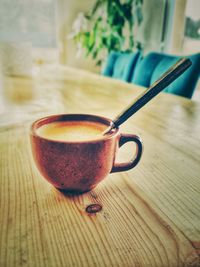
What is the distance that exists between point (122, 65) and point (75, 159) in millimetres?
2050

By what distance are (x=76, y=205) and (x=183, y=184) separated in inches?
7.7

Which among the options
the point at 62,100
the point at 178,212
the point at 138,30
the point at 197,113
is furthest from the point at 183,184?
the point at 138,30

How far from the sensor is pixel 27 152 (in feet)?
1.86

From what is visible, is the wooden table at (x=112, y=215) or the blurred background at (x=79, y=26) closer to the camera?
the wooden table at (x=112, y=215)

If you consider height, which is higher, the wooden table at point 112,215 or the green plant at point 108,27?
the green plant at point 108,27

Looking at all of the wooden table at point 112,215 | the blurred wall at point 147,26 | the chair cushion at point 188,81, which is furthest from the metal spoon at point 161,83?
the blurred wall at point 147,26

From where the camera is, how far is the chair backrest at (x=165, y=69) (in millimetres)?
1386

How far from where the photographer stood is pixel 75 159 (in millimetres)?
329

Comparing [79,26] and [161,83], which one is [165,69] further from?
[79,26]

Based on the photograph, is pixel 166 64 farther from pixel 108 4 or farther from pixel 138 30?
pixel 138 30

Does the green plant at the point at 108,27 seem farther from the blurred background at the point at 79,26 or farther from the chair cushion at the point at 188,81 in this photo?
the chair cushion at the point at 188,81

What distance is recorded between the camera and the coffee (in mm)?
403

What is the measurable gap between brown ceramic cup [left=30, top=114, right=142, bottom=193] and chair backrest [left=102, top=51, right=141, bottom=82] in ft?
6.10

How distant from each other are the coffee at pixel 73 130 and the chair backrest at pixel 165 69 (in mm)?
1133
